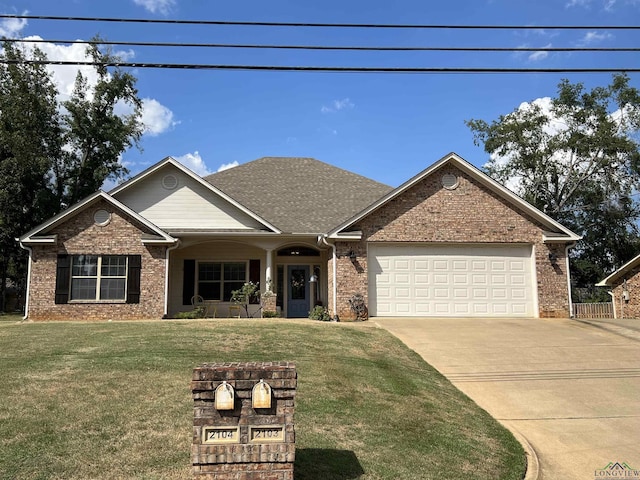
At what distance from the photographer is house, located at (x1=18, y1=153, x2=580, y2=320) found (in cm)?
1703

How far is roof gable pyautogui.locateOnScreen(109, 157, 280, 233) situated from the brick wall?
1.74 m

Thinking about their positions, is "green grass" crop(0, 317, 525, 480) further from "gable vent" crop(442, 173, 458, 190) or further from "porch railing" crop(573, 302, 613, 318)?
"porch railing" crop(573, 302, 613, 318)

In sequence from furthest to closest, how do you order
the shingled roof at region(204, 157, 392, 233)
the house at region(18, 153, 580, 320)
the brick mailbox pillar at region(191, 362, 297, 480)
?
1. the shingled roof at region(204, 157, 392, 233)
2. the house at region(18, 153, 580, 320)
3. the brick mailbox pillar at region(191, 362, 297, 480)

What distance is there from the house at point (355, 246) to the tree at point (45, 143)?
449 inches

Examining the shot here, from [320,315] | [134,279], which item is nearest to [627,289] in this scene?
[320,315]

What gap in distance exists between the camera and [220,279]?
1964cm

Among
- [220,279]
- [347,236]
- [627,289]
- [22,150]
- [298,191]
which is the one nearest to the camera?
[347,236]

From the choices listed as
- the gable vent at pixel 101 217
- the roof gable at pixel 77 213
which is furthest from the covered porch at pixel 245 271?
the gable vent at pixel 101 217

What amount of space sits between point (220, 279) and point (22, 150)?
15537mm

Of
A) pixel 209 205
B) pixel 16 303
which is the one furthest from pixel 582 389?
pixel 16 303

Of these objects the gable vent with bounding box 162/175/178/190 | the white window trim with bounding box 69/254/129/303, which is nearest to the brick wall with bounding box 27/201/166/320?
the white window trim with bounding box 69/254/129/303

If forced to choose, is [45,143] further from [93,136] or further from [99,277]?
[99,277]

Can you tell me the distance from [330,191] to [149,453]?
18.3 metres

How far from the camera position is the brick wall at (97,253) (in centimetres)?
1692
